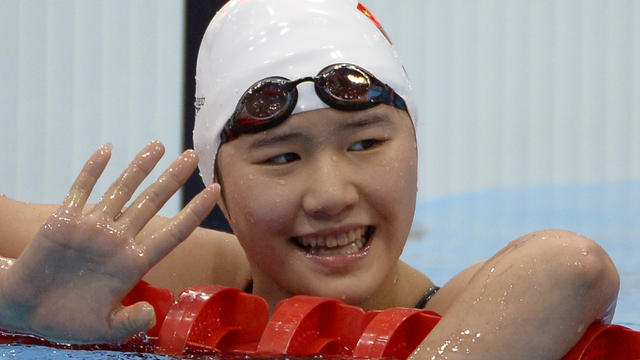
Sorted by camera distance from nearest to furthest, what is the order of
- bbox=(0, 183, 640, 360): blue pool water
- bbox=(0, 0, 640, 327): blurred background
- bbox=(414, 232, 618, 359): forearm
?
bbox=(414, 232, 618, 359): forearm
bbox=(0, 183, 640, 360): blue pool water
bbox=(0, 0, 640, 327): blurred background

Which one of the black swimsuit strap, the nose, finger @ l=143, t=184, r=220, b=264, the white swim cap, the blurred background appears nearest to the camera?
finger @ l=143, t=184, r=220, b=264

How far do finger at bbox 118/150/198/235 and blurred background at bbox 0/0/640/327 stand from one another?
12.8 ft

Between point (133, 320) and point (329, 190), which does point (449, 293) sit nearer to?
point (329, 190)

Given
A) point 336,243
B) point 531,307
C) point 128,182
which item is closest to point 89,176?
point 128,182

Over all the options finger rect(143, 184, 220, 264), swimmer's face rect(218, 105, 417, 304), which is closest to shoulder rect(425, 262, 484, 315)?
swimmer's face rect(218, 105, 417, 304)

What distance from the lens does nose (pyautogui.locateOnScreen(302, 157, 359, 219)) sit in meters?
1.55

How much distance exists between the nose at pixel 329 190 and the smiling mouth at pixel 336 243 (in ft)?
0.18

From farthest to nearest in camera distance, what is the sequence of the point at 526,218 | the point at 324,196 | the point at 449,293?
the point at 526,218 < the point at 449,293 < the point at 324,196

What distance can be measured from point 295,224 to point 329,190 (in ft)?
0.35

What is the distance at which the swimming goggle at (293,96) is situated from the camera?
1.64 meters

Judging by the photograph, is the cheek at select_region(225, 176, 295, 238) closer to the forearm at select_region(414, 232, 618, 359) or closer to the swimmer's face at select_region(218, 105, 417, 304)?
the swimmer's face at select_region(218, 105, 417, 304)

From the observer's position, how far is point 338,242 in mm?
1628

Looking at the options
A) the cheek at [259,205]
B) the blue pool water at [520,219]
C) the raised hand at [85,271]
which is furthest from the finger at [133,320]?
the blue pool water at [520,219]

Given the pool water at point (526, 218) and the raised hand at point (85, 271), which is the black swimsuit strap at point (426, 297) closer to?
the raised hand at point (85, 271)
